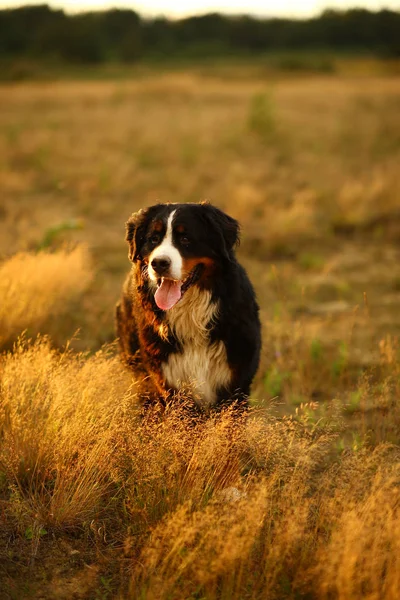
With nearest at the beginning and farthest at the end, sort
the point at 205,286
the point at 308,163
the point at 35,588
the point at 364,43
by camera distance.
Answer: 1. the point at 35,588
2. the point at 205,286
3. the point at 308,163
4. the point at 364,43

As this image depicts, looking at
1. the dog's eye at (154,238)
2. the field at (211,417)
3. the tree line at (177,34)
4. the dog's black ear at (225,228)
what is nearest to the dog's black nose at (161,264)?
the dog's eye at (154,238)

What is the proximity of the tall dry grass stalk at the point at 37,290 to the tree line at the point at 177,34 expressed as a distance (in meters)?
42.5

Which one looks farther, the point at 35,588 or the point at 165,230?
the point at 165,230

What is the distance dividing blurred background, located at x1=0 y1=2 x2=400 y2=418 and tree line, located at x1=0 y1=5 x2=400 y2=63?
15228 millimetres

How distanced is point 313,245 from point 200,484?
6689 millimetres

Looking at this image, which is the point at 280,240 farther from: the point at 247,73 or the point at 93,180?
the point at 247,73

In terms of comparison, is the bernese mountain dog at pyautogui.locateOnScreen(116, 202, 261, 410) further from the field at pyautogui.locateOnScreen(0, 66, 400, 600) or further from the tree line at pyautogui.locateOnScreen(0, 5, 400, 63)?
the tree line at pyautogui.locateOnScreen(0, 5, 400, 63)

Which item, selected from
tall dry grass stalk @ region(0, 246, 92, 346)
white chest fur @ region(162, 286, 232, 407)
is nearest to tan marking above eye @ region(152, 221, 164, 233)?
white chest fur @ region(162, 286, 232, 407)

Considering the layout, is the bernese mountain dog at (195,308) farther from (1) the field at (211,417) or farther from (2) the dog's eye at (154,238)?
(1) the field at (211,417)

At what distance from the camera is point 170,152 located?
14789 mm

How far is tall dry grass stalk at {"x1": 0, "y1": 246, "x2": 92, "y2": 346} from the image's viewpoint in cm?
487

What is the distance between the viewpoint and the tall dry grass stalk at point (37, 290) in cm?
487

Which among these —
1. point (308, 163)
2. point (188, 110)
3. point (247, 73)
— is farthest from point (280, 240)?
point (247, 73)

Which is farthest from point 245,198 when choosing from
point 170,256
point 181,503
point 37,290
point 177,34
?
point 177,34
